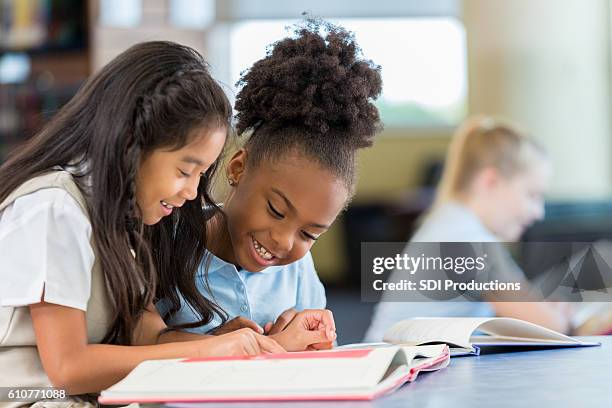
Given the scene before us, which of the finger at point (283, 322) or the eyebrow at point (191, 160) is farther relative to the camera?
the finger at point (283, 322)

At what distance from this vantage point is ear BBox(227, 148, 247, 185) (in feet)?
4.68

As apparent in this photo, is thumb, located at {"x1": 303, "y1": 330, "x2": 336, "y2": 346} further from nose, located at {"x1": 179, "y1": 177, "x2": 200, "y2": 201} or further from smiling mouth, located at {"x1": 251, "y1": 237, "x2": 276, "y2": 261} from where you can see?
nose, located at {"x1": 179, "y1": 177, "x2": 200, "y2": 201}

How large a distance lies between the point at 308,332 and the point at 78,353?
1.17 ft

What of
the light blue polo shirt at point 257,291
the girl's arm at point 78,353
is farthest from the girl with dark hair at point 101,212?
the light blue polo shirt at point 257,291

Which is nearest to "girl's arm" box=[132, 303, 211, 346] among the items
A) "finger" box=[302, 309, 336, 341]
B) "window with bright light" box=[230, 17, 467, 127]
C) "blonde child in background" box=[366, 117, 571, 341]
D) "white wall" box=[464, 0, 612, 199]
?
"finger" box=[302, 309, 336, 341]

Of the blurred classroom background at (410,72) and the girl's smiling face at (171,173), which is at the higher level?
the girl's smiling face at (171,173)

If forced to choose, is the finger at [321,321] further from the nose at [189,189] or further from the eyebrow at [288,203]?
the nose at [189,189]

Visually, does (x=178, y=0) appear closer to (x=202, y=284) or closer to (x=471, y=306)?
(x=471, y=306)

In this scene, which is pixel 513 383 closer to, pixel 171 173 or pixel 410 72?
pixel 171 173

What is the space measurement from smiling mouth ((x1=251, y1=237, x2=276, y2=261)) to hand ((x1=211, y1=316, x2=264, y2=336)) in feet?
0.33

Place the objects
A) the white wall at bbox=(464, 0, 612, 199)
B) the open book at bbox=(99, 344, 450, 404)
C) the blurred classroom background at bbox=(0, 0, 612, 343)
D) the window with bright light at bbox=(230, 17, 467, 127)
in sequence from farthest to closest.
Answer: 1. the window with bright light at bbox=(230, 17, 467, 127)
2. the white wall at bbox=(464, 0, 612, 199)
3. the blurred classroom background at bbox=(0, 0, 612, 343)
4. the open book at bbox=(99, 344, 450, 404)

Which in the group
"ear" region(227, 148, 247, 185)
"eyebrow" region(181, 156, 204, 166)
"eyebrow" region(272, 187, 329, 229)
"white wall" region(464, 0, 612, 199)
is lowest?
"white wall" region(464, 0, 612, 199)

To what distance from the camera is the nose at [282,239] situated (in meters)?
1.34

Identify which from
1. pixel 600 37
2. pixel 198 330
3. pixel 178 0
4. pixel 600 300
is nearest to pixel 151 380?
pixel 198 330
